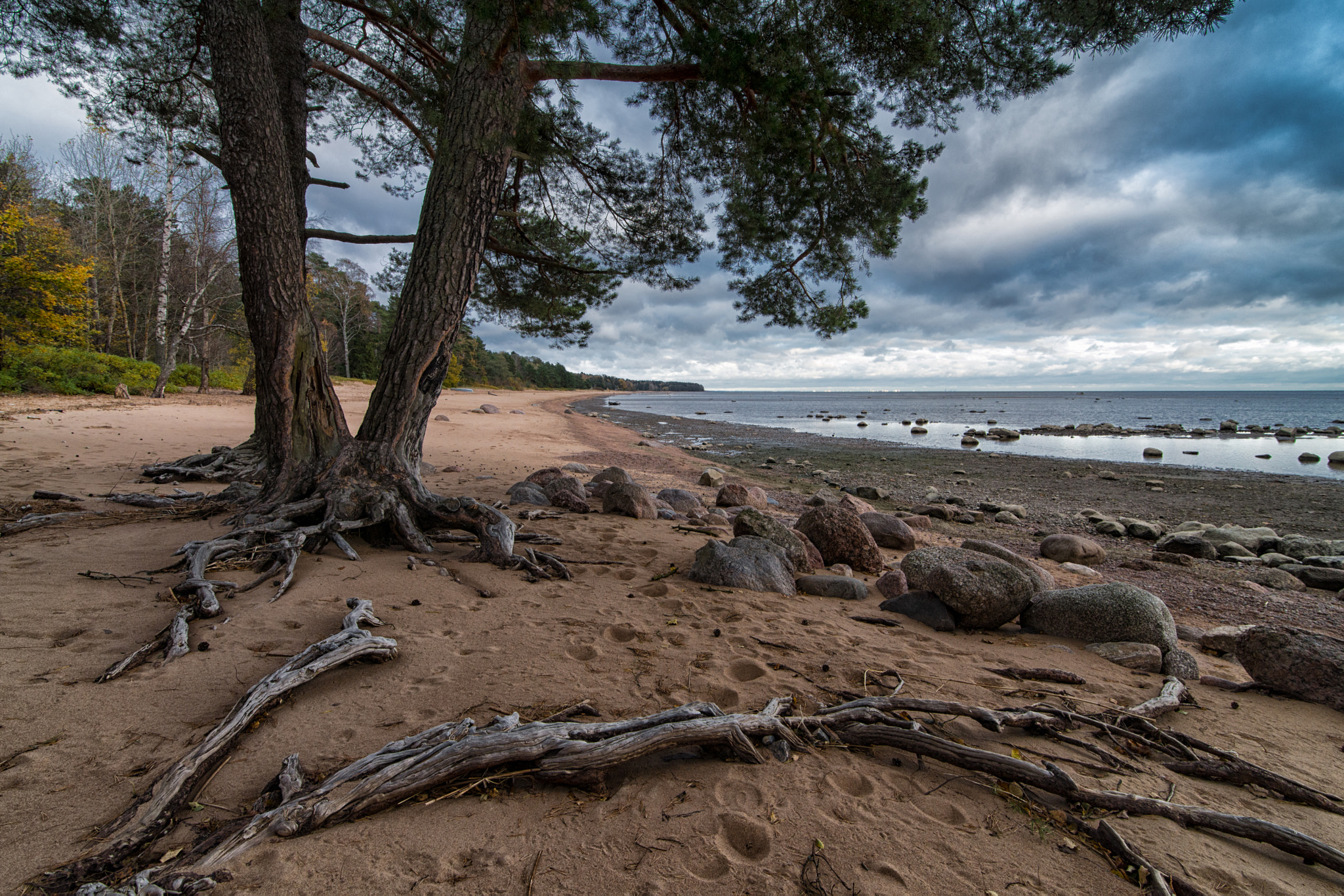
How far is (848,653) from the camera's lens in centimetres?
305

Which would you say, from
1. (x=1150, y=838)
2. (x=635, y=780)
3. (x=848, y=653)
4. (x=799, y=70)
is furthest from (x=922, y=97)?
(x=635, y=780)

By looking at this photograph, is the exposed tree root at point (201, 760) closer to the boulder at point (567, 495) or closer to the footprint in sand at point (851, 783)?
the footprint in sand at point (851, 783)

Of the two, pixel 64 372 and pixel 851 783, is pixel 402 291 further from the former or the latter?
pixel 64 372

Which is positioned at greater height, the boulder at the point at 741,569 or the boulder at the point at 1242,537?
the boulder at the point at 741,569

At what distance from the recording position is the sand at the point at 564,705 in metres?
1.50

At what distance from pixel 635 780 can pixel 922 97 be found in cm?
647

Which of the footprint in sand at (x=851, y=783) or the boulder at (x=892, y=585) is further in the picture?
the boulder at (x=892, y=585)

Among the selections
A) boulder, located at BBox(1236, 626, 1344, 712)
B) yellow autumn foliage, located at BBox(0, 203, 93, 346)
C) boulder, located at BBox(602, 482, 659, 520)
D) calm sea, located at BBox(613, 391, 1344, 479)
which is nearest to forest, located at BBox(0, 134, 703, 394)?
yellow autumn foliage, located at BBox(0, 203, 93, 346)

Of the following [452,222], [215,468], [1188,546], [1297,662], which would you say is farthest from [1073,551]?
[215,468]

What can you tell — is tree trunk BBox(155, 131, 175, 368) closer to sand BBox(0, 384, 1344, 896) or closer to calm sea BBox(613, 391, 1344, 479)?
sand BBox(0, 384, 1344, 896)

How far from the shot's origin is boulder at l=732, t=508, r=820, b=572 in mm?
5012

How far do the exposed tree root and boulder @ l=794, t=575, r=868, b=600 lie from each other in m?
3.26

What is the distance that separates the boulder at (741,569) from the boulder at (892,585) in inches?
33.1

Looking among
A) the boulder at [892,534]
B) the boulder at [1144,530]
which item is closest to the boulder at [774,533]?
the boulder at [892,534]
